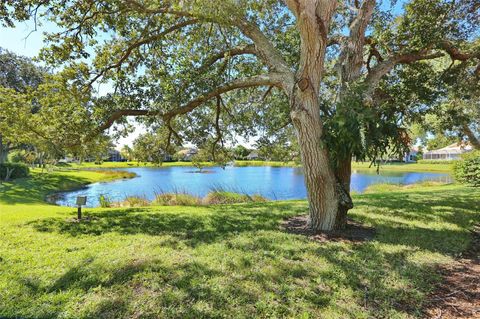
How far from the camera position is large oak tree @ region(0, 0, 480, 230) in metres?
5.37

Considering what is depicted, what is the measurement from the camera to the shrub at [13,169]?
21.1 meters

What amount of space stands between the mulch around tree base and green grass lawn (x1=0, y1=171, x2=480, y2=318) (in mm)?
128

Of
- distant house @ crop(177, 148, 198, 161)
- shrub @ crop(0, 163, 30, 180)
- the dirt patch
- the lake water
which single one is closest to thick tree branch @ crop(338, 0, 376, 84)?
the dirt patch

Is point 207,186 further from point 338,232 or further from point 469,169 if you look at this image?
point 338,232

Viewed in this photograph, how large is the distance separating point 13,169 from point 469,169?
2991 cm

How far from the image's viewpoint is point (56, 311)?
2930mm

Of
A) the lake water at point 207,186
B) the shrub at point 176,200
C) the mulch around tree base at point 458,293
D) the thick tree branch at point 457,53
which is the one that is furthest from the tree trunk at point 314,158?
the lake water at point 207,186

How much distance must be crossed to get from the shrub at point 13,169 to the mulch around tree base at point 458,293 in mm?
25612

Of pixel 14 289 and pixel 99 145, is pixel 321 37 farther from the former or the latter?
pixel 99 145

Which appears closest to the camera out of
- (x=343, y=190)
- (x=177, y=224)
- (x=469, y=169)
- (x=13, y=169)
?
(x=343, y=190)

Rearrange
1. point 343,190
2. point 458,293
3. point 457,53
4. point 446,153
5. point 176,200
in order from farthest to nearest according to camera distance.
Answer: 1. point 446,153
2. point 176,200
3. point 457,53
4. point 343,190
5. point 458,293

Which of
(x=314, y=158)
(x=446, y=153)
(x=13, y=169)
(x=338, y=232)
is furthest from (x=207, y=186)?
(x=446, y=153)

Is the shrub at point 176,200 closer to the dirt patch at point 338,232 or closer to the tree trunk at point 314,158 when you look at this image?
the dirt patch at point 338,232

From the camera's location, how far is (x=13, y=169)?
21766mm
